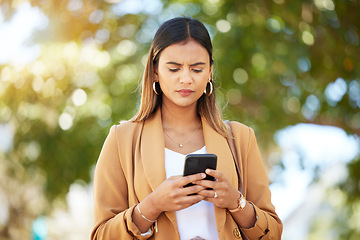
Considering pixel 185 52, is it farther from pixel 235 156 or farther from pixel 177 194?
pixel 177 194

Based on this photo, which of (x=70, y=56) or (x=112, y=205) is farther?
(x=70, y=56)

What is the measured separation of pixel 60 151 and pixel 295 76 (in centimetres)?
438

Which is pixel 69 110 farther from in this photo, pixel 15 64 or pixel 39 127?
pixel 15 64

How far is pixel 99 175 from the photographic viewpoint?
283 centimetres

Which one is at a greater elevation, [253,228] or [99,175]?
[99,175]

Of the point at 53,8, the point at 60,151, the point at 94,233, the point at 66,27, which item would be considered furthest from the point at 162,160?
the point at 60,151

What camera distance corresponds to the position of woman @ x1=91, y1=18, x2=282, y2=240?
8.64 ft

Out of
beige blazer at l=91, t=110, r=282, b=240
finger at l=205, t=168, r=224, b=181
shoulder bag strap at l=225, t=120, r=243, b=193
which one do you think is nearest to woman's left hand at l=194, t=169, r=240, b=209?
finger at l=205, t=168, r=224, b=181

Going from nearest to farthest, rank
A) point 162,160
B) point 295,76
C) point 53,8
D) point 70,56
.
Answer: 1. point 162,160
2. point 53,8
3. point 295,76
4. point 70,56

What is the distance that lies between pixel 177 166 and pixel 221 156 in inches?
9.6

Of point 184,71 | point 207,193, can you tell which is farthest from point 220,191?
point 184,71

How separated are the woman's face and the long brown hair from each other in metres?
0.04

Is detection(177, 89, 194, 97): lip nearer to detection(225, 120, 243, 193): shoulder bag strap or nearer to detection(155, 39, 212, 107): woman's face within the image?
detection(155, 39, 212, 107): woman's face

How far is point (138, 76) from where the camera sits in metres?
9.13
